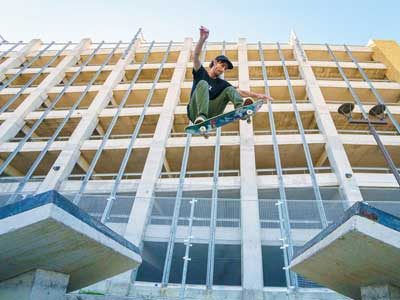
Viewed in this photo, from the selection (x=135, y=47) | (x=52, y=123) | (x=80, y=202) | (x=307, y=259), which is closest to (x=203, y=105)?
(x=307, y=259)

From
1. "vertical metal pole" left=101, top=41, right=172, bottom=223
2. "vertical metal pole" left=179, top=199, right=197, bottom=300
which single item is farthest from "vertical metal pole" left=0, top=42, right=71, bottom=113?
"vertical metal pole" left=179, top=199, right=197, bottom=300

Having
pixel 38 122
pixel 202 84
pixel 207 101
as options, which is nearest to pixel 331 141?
pixel 207 101

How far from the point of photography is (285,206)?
37.9 ft

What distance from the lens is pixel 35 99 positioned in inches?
800

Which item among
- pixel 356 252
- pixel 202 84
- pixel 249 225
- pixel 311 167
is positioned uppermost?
pixel 311 167

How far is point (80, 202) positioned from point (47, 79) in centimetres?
1469

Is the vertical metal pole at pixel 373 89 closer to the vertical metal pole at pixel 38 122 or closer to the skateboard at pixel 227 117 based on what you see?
the skateboard at pixel 227 117

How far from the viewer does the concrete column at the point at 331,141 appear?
44.8 ft

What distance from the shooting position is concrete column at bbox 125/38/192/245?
12445mm

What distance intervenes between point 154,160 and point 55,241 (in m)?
12.7

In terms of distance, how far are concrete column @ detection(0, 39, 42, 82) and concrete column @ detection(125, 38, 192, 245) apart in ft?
46.3

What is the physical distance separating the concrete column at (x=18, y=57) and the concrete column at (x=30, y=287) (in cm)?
2450

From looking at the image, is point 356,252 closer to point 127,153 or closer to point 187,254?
point 187,254

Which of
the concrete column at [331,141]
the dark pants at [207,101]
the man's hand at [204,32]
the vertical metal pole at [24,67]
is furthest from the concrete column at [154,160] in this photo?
the vertical metal pole at [24,67]
